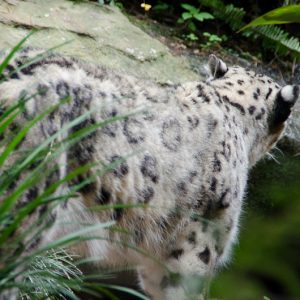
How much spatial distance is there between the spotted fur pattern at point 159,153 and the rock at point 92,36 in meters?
1.48

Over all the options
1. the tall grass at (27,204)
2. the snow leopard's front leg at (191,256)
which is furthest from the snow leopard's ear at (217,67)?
the tall grass at (27,204)

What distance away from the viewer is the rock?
5.68 m

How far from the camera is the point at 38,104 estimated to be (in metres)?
2.72

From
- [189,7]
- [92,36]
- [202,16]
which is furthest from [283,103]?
[189,7]

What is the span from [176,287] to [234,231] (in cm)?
48

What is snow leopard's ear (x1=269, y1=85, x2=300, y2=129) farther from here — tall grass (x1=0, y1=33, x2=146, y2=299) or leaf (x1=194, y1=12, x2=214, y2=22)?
leaf (x1=194, y1=12, x2=214, y2=22)

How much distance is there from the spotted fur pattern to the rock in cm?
148

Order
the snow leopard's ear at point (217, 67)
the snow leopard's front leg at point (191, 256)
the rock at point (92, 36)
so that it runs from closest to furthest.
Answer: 1. the snow leopard's front leg at point (191, 256)
2. the snow leopard's ear at point (217, 67)
3. the rock at point (92, 36)

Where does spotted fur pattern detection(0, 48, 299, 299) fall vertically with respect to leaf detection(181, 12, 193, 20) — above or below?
above

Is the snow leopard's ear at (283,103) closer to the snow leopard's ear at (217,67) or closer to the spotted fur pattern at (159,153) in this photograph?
the spotted fur pattern at (159,153)

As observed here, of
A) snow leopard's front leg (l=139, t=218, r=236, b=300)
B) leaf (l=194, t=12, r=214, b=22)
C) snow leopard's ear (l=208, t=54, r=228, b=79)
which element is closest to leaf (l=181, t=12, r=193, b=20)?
leaf (l=194, t=12, r=214, b=22)

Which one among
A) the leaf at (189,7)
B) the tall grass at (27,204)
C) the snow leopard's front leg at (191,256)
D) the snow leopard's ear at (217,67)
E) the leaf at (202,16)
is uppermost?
the tall grass at (27,204)

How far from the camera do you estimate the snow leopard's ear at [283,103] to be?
14.9ft

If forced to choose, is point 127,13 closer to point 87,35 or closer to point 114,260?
point 87,35
